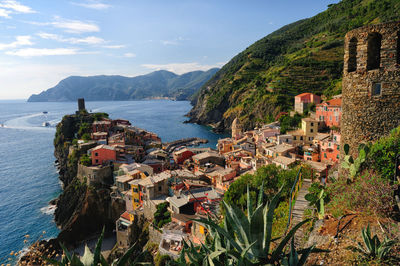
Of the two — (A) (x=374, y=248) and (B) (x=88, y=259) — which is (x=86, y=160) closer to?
(B) (x=88, y=259)

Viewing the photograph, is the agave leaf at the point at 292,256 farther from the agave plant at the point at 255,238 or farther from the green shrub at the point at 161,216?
the green shrub at the point at 161,216

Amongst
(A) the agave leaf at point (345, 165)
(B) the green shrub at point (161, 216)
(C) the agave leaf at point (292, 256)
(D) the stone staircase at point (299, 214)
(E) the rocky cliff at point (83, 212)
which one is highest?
(A) the agave leaf at point (345, 165)

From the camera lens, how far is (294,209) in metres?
7.15

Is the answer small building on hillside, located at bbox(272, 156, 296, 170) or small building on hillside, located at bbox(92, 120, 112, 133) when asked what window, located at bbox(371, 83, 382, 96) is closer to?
small building on hillside, located at bbox(272, 156, 296, 170)

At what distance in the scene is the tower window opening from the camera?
21.1 ft

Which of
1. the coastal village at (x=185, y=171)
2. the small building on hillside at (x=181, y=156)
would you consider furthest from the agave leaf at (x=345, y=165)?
the small building on hillside at (x=181, y=156)

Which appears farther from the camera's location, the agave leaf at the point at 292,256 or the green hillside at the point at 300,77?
the green hillside at the point at 300,77

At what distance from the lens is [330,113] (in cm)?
3247

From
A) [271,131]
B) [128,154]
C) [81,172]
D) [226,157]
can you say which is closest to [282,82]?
[271,131]

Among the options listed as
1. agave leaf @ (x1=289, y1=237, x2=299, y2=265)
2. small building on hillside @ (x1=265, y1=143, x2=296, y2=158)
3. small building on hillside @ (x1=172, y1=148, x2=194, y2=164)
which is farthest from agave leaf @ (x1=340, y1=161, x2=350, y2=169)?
small building on hillside @ (x1=172, y1=148, x2=194, y2=164)

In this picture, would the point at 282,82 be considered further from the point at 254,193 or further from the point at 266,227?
the point at 266,227

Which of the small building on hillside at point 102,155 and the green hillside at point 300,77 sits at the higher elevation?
the green hillside at point 300,77

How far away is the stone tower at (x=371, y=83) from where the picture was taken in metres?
5.65

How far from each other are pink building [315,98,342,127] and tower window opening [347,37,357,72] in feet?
89.6
